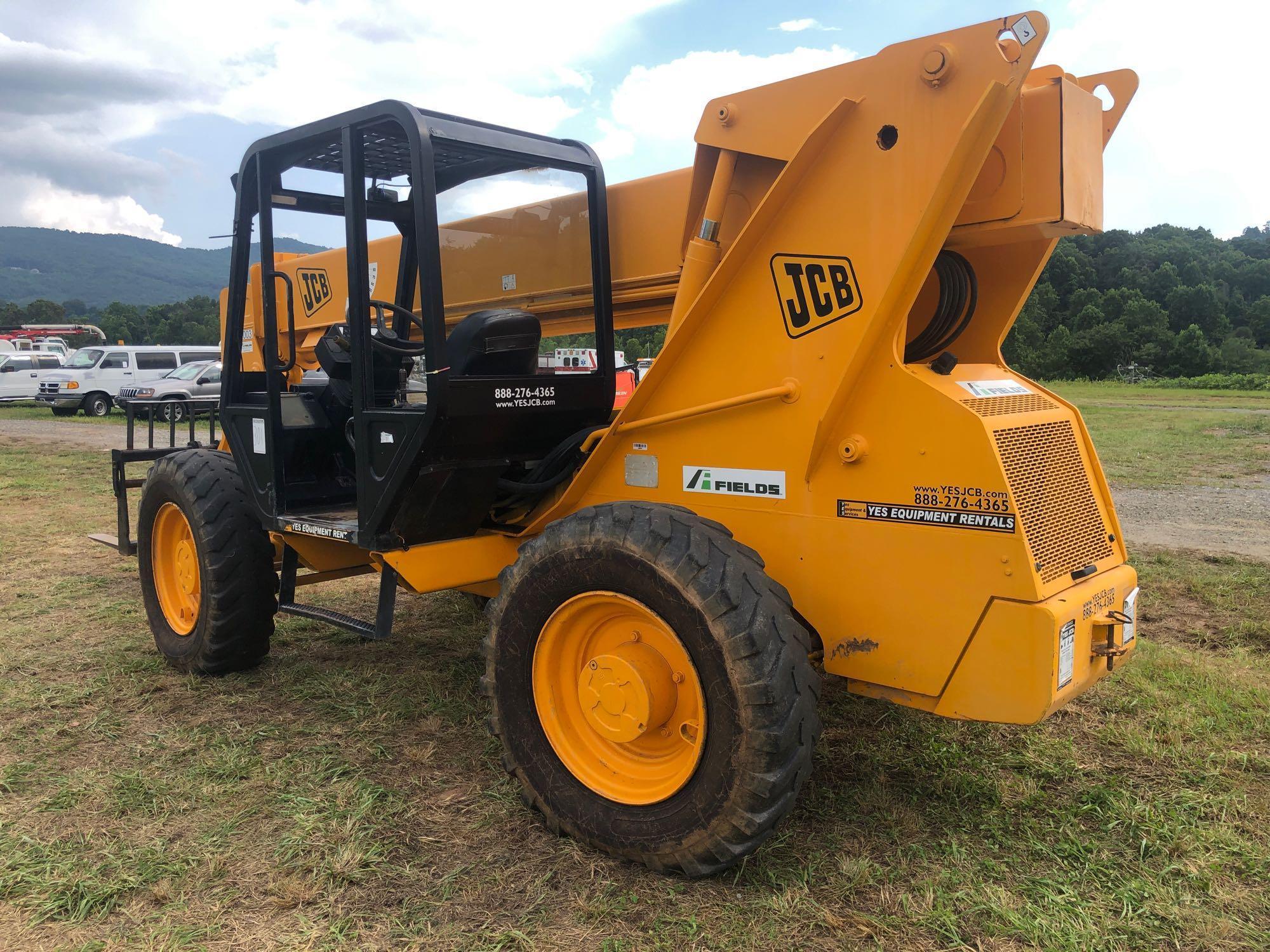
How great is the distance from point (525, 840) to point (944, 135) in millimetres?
2699

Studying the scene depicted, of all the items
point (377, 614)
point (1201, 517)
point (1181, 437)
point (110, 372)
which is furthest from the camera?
point (110, 372)

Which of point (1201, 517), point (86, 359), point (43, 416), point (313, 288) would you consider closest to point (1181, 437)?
point (1201, 517)

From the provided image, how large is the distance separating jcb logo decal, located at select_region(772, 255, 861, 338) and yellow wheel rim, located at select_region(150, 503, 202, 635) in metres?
3.69

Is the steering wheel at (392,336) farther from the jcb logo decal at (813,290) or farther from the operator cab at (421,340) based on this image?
the jcb logo decal at (813,290)

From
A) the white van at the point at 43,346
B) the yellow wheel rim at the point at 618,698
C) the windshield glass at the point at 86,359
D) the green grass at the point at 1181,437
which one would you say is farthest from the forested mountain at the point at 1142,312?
the yellow wheel rim at the point at 618,698

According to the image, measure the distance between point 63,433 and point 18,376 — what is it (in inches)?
424

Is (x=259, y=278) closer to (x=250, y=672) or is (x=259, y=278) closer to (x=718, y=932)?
(x=250, y=672)

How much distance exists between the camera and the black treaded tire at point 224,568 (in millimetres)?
4699

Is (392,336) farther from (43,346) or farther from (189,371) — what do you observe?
(43,346)

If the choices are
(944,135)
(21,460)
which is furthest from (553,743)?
(21,460)

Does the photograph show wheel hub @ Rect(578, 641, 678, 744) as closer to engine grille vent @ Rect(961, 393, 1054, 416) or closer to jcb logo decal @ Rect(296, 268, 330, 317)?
engine grille vent @ Rect(961, 393, 1054, 416)

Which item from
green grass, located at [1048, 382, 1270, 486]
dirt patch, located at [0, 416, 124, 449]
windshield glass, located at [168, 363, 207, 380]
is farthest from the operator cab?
windshield glass, located at [168, 363, 207, 380]

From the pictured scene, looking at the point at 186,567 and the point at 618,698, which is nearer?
the point at 618,698

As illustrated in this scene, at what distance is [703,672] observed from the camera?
9.44 feet
